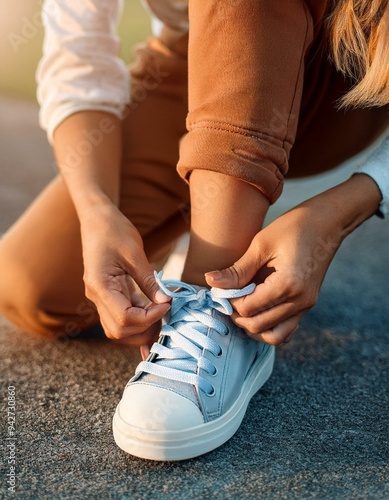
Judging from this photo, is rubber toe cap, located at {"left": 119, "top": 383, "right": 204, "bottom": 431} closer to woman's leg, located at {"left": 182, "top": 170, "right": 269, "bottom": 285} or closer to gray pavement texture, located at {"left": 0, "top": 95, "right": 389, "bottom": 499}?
gray pavement texture, located at {"left": 0, "top": 95, "right": 389, "bottom": 499}

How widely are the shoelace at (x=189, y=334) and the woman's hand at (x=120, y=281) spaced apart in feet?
0.10

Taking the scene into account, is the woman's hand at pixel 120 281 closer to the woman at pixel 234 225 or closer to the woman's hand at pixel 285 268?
the woman at pixel 234 225

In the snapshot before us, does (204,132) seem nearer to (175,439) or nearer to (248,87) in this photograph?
(248,87)

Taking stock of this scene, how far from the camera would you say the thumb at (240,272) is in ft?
3.16

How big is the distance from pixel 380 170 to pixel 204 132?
0.32 m

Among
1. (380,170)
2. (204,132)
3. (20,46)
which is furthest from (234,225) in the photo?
(20,46)

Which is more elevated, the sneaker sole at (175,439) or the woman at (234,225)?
the woman at (234,225)

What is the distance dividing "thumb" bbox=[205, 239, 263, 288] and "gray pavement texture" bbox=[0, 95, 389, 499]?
0.24 meters

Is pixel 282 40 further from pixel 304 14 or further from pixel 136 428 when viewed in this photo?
pixel 136 428

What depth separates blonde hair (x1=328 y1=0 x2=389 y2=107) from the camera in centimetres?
98

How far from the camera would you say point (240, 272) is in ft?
3.21

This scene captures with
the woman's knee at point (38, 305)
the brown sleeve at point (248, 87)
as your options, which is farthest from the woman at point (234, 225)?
the woman's knee at point (38, 305)

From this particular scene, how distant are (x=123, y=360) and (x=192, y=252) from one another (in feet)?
1.11

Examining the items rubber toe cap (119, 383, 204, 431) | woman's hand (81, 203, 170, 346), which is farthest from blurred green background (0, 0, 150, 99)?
rubber toe cap (119, 383, 204, 431)
